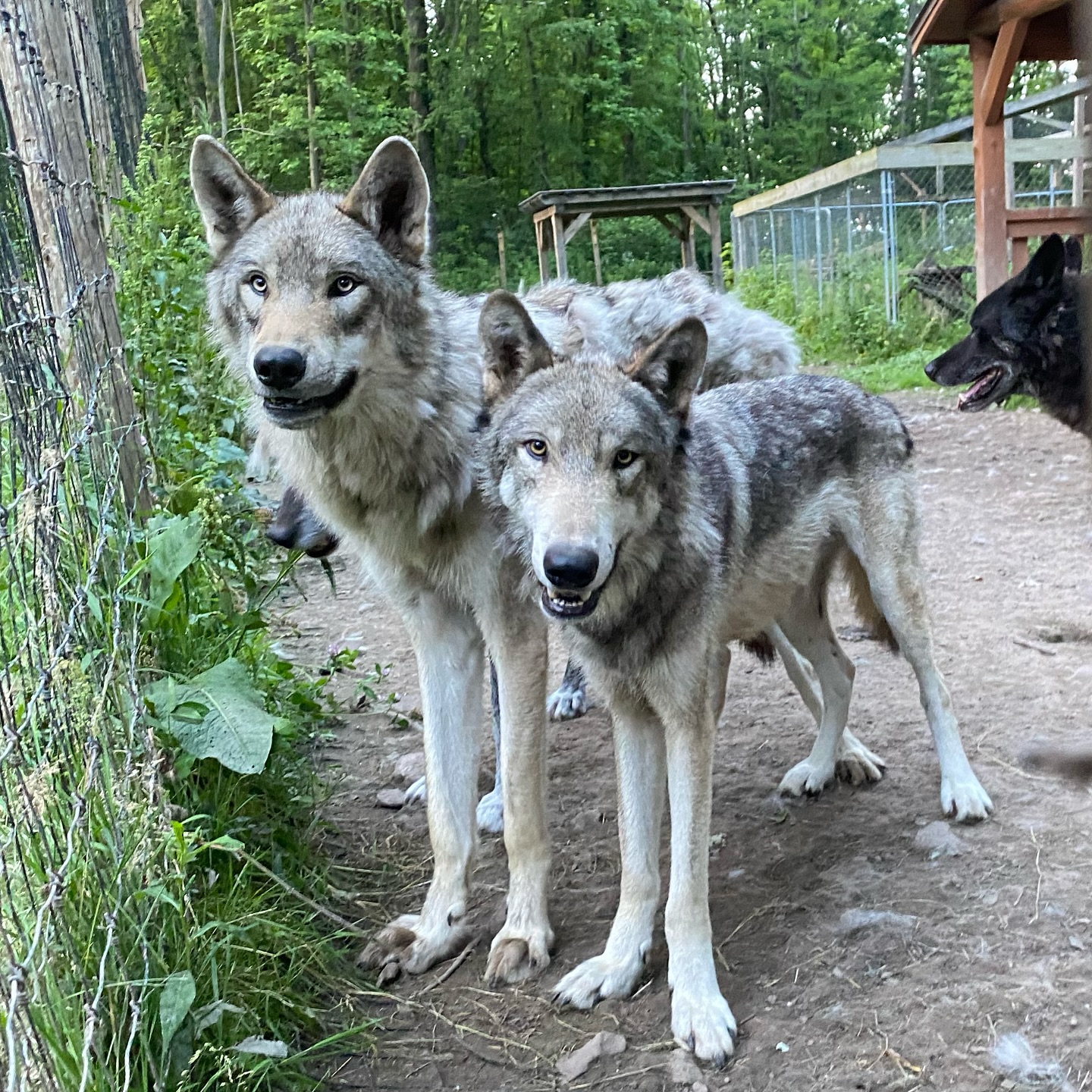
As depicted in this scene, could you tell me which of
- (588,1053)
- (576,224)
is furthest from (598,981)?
(576,224)

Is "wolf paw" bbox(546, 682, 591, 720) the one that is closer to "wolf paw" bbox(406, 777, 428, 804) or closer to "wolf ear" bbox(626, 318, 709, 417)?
"wolf paw" bbox(406, 777, 428, 804)

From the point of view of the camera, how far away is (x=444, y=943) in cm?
319

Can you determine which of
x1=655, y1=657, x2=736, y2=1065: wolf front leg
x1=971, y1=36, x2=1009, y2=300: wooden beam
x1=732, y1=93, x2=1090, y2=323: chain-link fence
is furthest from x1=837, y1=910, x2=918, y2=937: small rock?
x1=732, y1=93, x2=1090, y2=323: chain-link fence

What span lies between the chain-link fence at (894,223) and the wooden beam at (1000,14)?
4.27m

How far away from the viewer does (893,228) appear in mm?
16984

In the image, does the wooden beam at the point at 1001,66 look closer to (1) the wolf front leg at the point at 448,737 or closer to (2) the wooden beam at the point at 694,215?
(2) the wooden beam at the point at 694,215

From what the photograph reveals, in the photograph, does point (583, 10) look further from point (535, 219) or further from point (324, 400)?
point (324, 400)

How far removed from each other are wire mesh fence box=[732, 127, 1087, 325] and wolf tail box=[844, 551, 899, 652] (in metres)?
13.1

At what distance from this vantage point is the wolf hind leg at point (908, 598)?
374cm

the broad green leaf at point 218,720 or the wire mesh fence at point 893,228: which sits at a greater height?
the wire mesh fence at point 893,228

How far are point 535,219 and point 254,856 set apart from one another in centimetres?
1587

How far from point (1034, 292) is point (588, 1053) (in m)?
5.88

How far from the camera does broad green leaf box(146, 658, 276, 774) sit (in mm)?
2938

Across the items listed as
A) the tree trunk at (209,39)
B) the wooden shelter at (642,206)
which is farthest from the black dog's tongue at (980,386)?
the tree trunk at (209,39)
